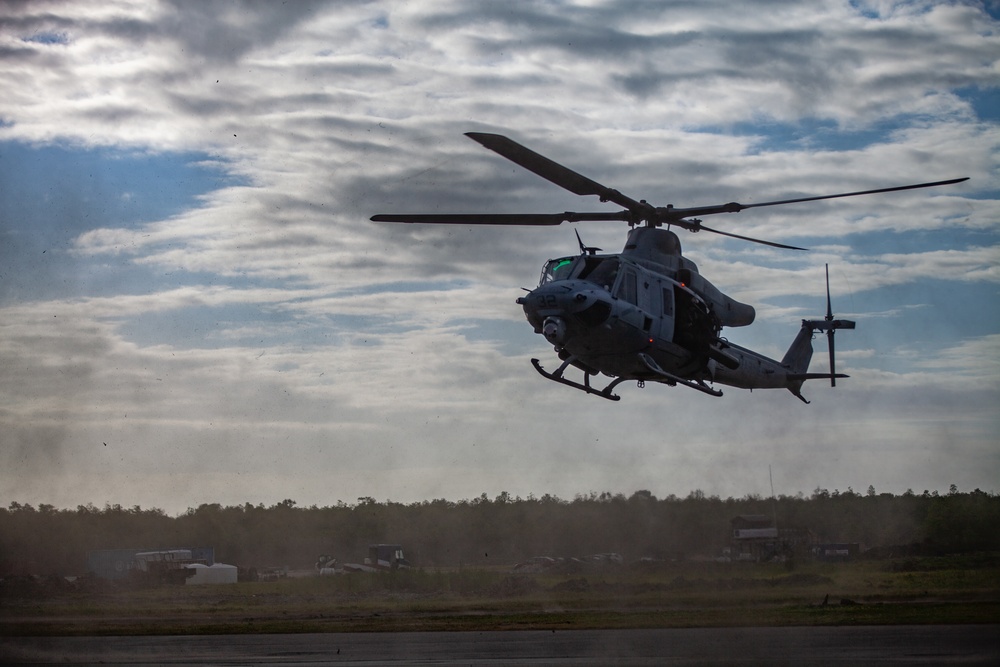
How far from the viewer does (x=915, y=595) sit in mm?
39875

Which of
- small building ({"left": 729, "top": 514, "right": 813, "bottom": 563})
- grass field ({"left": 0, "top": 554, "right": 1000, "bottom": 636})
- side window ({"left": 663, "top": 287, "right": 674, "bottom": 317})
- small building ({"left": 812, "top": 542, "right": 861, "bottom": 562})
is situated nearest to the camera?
side window ({"left": 663, "top": 287, "right": 674, "bottom": 317})

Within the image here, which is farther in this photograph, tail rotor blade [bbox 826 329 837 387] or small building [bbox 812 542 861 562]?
small building [bbox 812 542 861 562]

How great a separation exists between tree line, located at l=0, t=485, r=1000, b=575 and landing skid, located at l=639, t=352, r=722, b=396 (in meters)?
17.7

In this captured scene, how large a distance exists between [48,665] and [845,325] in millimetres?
24497

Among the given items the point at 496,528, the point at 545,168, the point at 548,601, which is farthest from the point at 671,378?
the point at 496,528

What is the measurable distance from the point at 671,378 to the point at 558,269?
157 inches

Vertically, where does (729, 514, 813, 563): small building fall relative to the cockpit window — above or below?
below

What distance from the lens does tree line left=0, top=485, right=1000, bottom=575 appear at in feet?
148

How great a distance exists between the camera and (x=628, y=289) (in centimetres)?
2652

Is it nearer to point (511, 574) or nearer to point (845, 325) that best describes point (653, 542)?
point (511, 574)

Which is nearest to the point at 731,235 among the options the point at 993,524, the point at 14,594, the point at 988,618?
the point at 988,618

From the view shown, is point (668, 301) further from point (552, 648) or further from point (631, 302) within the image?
point (552, 648)

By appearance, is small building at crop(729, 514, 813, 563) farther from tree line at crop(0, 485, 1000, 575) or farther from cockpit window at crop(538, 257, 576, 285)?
cockpit window at crop(538, 257, 576, 285)

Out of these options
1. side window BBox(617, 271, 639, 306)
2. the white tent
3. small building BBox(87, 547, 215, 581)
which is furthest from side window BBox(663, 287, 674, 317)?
the white tent
